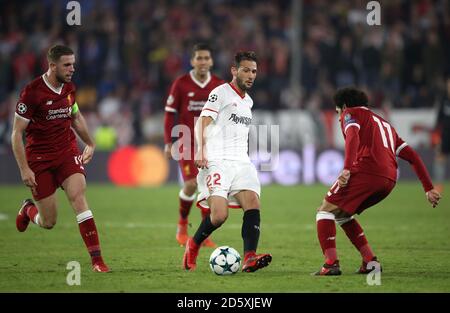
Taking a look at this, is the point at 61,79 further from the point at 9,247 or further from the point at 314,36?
the point at 314,36

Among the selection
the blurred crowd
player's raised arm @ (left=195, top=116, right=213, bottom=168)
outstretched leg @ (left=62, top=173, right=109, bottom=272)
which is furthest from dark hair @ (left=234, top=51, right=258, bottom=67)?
the blurred crowd

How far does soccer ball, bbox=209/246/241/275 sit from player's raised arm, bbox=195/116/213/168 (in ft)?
2.96

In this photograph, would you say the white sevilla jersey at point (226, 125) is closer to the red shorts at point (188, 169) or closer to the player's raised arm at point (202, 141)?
the player's raised arm at point (202, 141)

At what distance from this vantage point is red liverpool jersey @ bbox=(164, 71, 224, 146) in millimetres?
11781

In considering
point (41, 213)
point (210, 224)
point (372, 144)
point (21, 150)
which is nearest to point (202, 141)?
point (210, 224)

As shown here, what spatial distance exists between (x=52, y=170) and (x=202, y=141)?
5.28ft

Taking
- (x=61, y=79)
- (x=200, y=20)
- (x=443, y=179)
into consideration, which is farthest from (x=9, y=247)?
(x=200, y=20)

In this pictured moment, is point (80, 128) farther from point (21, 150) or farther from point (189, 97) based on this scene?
point (189, 97)

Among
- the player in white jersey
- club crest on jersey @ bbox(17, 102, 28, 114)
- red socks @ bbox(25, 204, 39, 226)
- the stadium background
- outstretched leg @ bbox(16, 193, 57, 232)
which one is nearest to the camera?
club crest on jersey @ bbox(17, 102, 28, 114)

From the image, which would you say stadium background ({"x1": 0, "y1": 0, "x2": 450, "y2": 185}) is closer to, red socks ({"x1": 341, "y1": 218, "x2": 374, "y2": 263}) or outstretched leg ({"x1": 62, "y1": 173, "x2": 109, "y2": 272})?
red socks ({"x1": 341, "y1": 218, "x2": 374, "y2": 263})

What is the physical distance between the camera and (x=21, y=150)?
28.7ft

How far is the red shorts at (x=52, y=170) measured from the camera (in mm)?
9094

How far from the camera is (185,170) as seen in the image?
469 inches

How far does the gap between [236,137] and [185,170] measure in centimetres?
283
